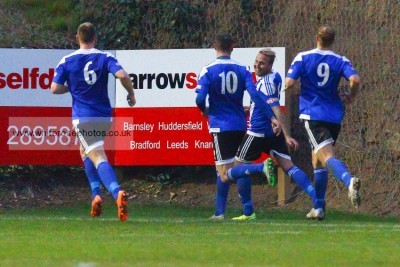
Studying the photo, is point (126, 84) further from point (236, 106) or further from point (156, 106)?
point (156, 106)

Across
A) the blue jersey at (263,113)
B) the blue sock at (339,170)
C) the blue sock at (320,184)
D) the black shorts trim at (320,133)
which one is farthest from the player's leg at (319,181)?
the blue jersey at (263,113)

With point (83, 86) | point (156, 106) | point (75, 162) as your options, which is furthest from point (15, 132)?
point (83, 86)

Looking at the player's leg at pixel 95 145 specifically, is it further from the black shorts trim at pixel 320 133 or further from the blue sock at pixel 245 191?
the black shorts trim at pixel 320 133

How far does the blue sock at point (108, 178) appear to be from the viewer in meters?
10.1

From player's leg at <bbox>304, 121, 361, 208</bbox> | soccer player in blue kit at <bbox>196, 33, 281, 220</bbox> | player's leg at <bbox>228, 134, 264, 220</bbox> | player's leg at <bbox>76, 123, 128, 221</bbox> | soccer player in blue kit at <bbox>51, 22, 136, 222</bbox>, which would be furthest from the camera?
player's leg at <bbox>228, 134, 264, 220</bbox>

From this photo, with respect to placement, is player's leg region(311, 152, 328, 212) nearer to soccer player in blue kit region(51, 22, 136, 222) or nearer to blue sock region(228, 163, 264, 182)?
blue sock region(228, 163, 264, 182)

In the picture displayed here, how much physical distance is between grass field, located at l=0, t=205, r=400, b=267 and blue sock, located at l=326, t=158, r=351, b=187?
17.8 inches

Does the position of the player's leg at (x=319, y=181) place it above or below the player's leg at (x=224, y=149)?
below

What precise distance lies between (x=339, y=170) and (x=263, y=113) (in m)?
1.43

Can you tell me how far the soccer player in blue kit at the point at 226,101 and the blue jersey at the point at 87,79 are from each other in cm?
120

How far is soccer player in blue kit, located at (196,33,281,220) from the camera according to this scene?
1127 cm

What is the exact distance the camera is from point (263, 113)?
11586 mm

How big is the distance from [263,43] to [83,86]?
5.43m

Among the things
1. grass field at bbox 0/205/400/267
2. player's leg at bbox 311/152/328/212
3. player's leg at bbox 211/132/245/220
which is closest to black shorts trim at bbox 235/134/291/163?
player's leg at bbox 211/132/245/220
